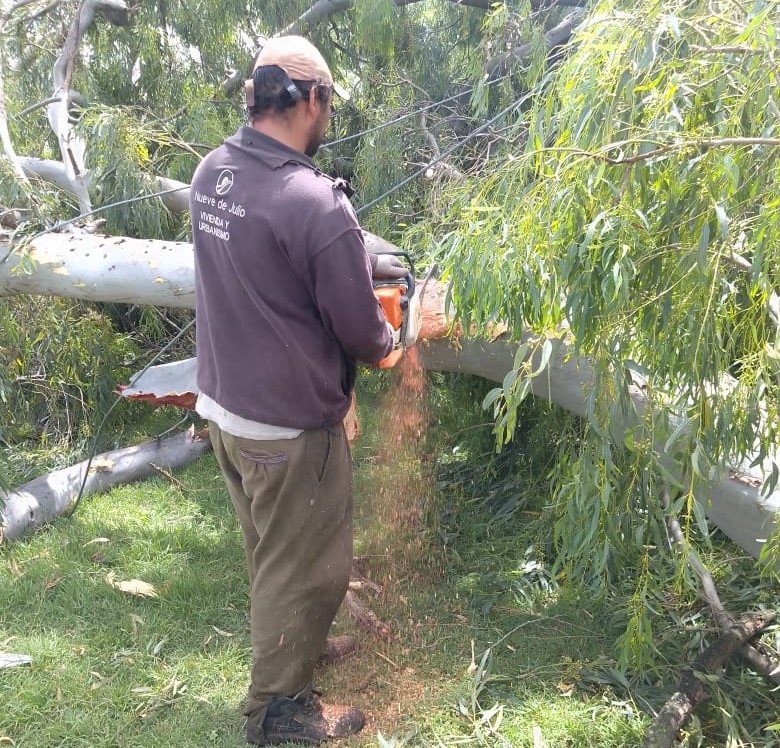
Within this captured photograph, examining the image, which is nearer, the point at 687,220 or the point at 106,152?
the point at 687,220

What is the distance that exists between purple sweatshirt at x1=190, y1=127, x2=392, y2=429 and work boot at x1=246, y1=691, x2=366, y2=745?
981mm

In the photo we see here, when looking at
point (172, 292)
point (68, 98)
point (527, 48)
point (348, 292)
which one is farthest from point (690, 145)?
point (68, 98)

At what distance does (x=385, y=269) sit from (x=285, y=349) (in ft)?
1.59

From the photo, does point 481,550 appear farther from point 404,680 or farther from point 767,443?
point 767,443

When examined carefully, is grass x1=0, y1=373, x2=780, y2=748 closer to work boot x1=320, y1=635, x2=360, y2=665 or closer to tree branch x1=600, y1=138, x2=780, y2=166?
work boot x1=320, y1=635, x2=360, y2=665

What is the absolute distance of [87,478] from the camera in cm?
440

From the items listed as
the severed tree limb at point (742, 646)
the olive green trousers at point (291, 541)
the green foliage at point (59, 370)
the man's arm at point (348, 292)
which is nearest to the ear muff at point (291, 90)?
the man's arm at point (348, 292)

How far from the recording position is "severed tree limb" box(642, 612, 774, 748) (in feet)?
7.89

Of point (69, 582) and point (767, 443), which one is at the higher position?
point (767, 443)

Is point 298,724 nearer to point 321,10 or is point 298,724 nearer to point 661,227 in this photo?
point 661,227

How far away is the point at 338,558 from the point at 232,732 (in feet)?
2.51

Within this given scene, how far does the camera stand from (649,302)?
1870 mm

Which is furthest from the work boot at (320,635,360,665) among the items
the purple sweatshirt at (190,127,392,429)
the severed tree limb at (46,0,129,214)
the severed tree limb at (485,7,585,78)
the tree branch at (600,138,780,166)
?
the severed tree limb at (485,7,585,78)

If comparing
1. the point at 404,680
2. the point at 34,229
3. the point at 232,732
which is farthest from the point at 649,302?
the point at 34,229
